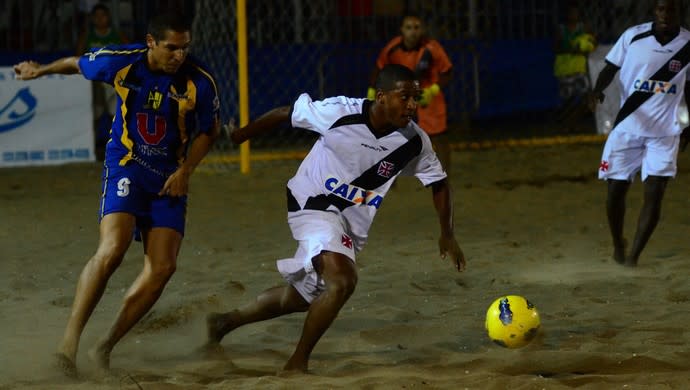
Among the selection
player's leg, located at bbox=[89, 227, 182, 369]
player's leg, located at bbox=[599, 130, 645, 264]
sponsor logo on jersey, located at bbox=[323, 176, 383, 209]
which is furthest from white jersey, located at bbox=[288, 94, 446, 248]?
player's leg, located at bbox=[599, 130, 645, 264]

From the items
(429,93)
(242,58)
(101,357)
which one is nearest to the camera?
(101,357)

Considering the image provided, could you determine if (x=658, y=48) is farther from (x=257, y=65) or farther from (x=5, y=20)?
(x=5, y=20)

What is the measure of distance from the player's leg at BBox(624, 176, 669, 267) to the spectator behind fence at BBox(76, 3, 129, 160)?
8.37m

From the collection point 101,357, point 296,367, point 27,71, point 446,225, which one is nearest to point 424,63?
point 446,225

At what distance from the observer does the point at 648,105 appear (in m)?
8.55

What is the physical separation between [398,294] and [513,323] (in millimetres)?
1852

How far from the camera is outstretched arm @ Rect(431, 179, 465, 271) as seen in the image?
242 inches

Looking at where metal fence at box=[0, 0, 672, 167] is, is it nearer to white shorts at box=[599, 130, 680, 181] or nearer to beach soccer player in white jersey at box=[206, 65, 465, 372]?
white shorts at box=[599, 130, 680, 181]

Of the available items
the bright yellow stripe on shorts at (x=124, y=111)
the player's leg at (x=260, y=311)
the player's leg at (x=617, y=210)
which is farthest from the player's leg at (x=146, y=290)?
the player's leg at (x=617, y=210)

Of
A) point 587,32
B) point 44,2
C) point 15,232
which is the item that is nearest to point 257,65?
point 44,2

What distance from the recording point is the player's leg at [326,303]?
5688 mm

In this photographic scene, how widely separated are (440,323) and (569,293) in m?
1.24

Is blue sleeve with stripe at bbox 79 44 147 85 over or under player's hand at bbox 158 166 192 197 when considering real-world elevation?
over

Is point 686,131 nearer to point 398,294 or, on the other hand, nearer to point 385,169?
point 398,294
